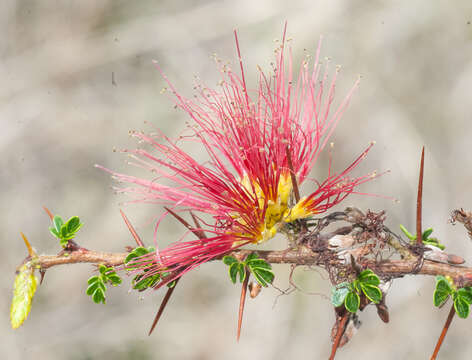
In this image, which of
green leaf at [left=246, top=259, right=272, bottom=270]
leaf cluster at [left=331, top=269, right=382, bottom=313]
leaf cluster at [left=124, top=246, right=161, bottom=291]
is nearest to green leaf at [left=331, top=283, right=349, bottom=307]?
leaf cluster at [left=331, top=269, right=382, bottom=313]

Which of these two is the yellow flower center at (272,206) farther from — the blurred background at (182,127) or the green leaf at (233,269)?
the blurred background at (182,127)

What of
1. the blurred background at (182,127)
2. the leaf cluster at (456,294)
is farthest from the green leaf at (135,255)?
the blurred background at (182,127)

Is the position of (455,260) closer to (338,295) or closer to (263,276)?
(338,295)

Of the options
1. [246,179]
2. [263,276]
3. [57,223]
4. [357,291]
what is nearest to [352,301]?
[357,291]

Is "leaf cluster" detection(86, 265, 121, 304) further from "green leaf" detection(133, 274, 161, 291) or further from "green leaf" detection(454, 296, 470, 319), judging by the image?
"green leaf" detection(454, 296, 470, 319)

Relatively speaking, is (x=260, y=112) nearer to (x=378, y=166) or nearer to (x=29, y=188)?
(x=378, y=166)

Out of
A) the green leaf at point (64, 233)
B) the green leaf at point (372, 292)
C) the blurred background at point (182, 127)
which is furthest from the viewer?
the blurred background at point (182, 127)
